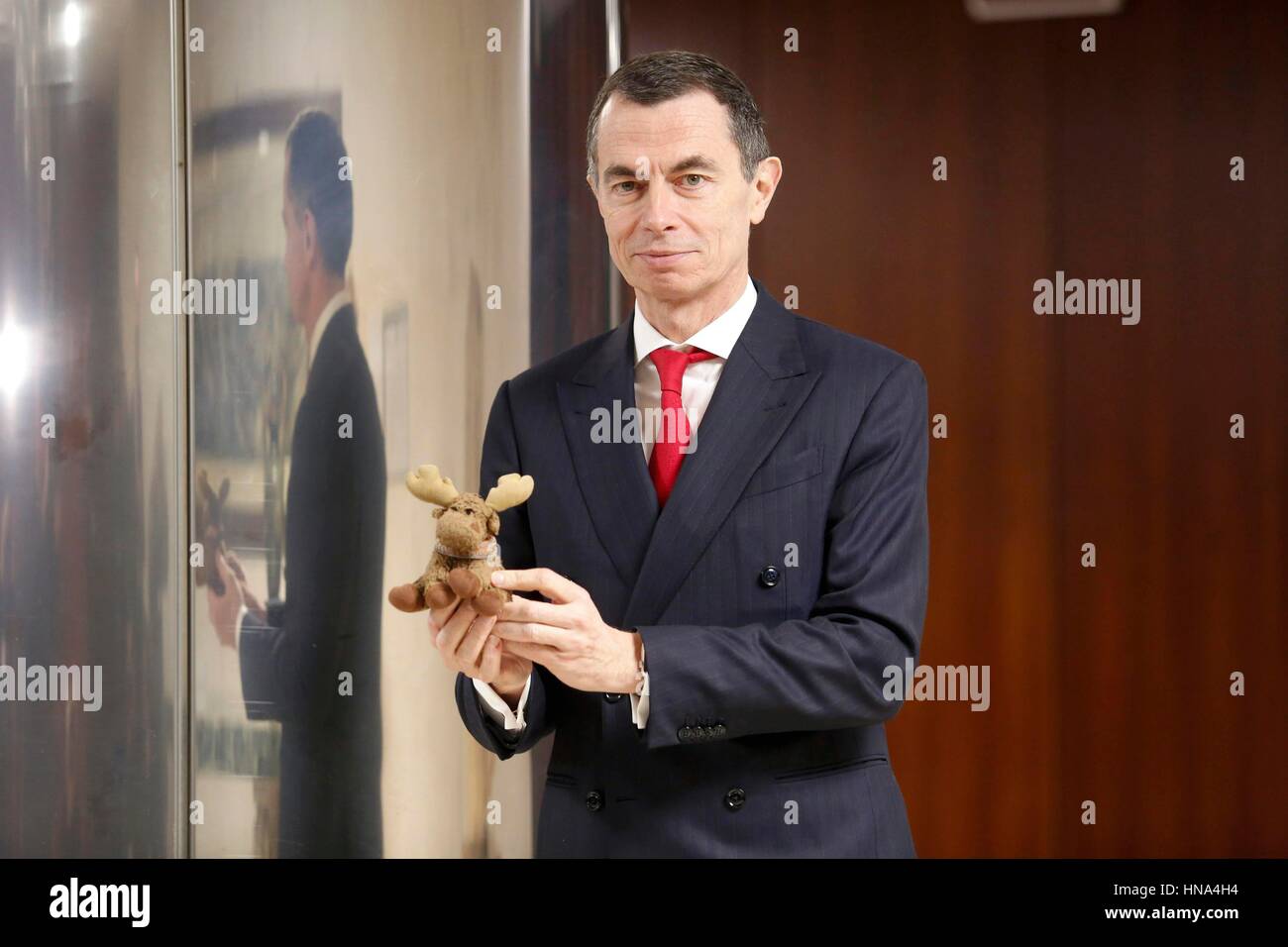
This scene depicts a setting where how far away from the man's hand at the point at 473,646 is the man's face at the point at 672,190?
504 mm

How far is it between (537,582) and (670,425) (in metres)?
0.35

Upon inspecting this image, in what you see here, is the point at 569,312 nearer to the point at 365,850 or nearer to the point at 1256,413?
the point at 365,850

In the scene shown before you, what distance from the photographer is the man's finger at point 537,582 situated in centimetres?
117

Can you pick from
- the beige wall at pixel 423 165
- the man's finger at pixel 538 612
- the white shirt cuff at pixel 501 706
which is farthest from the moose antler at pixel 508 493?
the beige wall at pixel 423 165

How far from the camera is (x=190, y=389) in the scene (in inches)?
84.7

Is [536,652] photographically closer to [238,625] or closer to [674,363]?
[674,363]

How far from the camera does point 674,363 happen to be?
1428 mm

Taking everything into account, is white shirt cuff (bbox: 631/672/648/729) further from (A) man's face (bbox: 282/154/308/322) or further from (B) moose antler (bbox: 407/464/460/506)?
(A) man's face (bbox: 282/154/308/322)

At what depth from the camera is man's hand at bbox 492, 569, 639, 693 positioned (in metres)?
1.17

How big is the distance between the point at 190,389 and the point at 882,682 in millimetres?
1530

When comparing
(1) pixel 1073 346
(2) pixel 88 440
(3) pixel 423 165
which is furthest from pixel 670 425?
(2) pixel 88 440

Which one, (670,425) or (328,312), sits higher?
(328,312)

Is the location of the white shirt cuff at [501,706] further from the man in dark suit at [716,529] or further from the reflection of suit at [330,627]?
the reflection of suit at [330,627]

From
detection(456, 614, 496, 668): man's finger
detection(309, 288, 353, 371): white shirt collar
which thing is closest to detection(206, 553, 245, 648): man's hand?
detection(309, 288, 353, 371): white shirt collar
